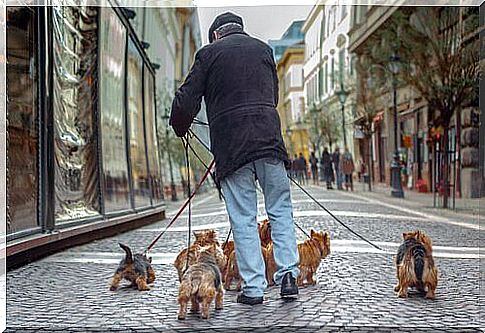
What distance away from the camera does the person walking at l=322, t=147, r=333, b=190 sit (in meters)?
6.29

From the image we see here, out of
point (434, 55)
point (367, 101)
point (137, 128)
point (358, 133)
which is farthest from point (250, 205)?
point (434, 55)

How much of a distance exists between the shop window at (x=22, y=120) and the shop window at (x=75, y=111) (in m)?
0.32

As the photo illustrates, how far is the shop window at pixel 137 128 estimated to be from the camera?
8.09 m

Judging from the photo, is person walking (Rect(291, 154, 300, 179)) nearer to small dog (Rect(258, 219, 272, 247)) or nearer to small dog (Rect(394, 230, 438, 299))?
small dog (Rect(258, 219, 272, 247))

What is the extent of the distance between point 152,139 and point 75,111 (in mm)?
821

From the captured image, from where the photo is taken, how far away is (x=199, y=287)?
13.1 feet

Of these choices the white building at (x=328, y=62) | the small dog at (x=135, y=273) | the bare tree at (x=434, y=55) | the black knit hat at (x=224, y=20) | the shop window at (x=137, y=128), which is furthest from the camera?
the shop window at (x=137, y=128)

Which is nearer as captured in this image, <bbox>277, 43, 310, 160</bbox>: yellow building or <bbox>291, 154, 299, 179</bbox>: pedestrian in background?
<bbox>277, 43, 310, 160</bbox>: yellow building

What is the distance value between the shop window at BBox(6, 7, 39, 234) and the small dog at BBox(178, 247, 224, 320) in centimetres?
246

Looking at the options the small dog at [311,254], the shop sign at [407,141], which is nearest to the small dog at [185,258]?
the small dog at [311,254]

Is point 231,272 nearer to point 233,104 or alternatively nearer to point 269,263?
point 269,263

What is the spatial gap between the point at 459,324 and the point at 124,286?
198 centimetres

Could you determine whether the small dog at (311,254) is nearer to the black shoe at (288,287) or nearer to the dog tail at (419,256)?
the black shoe at (288,287)

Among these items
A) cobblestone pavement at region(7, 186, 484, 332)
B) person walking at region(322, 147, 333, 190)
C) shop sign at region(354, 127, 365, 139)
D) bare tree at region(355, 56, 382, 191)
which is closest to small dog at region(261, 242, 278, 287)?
cobblestone pavement at region(7, 186, 484, 332)
